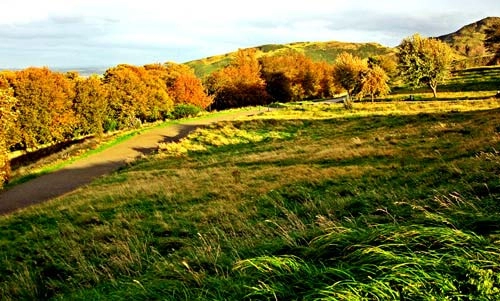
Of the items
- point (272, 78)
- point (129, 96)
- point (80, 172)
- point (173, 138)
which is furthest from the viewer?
point (272, 78)

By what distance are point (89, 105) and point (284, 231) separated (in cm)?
5354

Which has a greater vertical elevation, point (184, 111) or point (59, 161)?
point (184, 111)

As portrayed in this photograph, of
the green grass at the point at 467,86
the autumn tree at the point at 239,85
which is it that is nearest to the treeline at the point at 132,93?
the autumn tree at the point at 239,85

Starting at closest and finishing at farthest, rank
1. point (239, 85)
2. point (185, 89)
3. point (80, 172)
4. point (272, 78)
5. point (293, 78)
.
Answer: point (80, 172) < point (185, 89) < point (239, 85) < point (272, 78) < point (293, 78)

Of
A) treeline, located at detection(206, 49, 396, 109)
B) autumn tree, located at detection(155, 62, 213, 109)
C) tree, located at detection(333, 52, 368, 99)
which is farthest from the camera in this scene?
treeline, located at detection(206, 49, 396, 109)

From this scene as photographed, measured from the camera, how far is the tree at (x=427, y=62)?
56938 millimetres

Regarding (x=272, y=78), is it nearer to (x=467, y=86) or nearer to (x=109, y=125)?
(x=467, y=86)

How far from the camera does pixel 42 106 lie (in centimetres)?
4862

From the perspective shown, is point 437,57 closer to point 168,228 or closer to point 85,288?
point 168,228

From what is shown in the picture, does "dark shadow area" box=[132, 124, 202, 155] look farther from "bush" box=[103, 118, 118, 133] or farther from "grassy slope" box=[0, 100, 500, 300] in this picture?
"bush" box=[103, 118, 118, 133]

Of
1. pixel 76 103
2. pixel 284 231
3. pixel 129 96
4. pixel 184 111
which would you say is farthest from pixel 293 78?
pixel 284 231

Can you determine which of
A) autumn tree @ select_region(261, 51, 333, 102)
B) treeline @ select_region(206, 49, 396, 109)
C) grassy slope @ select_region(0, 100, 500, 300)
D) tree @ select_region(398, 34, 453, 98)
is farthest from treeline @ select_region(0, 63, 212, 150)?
tree @ select_region(398, 34, 453, 98)

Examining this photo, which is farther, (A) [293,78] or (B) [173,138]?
(A) [293,78]

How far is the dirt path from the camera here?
21.0 m
